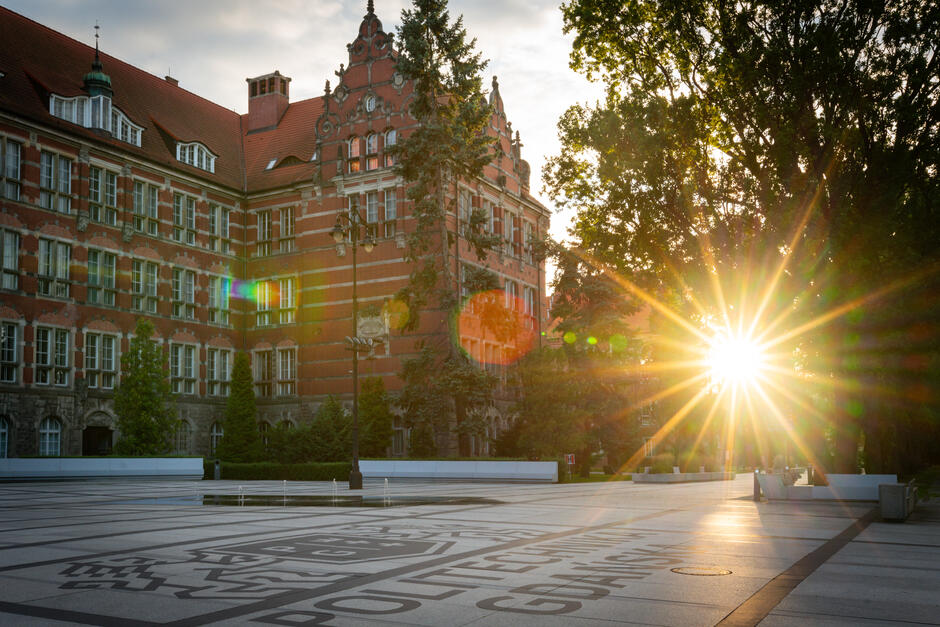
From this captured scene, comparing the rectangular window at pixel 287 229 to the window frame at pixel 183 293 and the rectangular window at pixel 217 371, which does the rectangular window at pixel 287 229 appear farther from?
the rectangular window at pixel 217 371

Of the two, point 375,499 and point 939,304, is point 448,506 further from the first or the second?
point 939,304

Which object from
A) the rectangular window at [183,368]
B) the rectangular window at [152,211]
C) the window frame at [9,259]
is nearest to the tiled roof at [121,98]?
the rectangular window at [152,211]

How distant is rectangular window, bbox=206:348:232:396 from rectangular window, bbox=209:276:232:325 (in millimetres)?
1768

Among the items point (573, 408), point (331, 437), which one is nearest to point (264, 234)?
point (331, 437)

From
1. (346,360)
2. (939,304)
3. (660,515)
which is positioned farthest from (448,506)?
(346,360)

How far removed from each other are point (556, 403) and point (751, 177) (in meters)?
19.7

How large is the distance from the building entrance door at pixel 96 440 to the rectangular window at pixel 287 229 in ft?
45.5

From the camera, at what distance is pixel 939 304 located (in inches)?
720

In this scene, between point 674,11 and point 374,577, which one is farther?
point 674,11

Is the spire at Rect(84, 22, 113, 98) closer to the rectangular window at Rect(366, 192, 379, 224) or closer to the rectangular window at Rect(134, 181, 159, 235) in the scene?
the rectangular window at Rect(134, 181, 159, 235)

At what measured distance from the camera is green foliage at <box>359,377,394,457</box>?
130 ft

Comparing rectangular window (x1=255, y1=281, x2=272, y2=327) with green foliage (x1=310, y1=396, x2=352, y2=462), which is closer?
green foliage (x1=310, y1=396, x2=352, y2=462)

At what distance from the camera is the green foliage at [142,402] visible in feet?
121

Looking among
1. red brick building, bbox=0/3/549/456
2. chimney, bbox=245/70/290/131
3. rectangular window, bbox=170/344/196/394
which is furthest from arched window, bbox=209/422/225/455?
chimney, bbox=245/70/290/131
